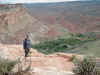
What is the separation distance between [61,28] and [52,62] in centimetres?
818

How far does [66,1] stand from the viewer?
2172 centimetres

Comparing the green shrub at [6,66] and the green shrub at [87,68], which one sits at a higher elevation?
the green shrub at [6,66]

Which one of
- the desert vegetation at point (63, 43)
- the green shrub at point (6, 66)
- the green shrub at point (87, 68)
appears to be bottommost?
the desert vegetation at point (63, 43)

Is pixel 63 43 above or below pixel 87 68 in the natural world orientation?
below

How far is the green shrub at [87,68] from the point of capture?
9.82m

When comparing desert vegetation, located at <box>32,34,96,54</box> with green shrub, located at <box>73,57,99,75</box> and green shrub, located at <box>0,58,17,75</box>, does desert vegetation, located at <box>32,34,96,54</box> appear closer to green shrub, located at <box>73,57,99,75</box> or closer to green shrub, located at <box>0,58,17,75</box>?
green shrub, located at <box>73,57,99,75</box>

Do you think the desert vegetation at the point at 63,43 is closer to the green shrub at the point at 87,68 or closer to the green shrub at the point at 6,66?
the green shrub at the point at 87,68

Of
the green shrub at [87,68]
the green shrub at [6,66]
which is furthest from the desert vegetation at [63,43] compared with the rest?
the green shrub at [6,66]

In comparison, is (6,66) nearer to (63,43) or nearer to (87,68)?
(87,68)

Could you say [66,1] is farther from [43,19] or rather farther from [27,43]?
[27,43]

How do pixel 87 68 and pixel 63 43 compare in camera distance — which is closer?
pixel 87 68

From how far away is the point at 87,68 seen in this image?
991 centimetres

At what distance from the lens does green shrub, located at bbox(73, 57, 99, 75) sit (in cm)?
982

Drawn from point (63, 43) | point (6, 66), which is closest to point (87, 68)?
point (6, 66)
